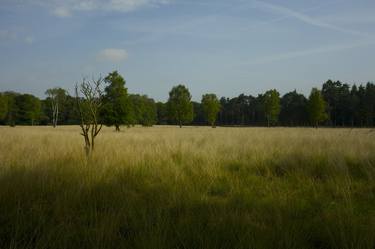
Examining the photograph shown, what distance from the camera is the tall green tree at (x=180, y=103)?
6009 cm

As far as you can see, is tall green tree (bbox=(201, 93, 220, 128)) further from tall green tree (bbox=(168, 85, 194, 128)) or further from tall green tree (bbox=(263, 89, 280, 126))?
tall green tree (bbox=(263, 89, 280, 126))

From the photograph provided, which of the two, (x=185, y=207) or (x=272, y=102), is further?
(x=272, y=102)

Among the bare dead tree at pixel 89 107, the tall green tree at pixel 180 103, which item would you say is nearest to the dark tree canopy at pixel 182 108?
the tall green tree at pixel 180 103

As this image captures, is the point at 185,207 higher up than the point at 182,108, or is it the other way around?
the point at 182,108

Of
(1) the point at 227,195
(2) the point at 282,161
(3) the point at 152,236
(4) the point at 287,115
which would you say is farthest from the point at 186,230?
(4) the point at 287,115

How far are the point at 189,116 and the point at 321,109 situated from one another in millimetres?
24395

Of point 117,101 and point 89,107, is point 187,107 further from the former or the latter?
point 89,107

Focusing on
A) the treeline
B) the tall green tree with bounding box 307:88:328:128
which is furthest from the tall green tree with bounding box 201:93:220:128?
the tall green tree with bounding box 307:88:328:128

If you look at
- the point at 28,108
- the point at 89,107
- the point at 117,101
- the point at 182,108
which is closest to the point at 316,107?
the point at 182,108

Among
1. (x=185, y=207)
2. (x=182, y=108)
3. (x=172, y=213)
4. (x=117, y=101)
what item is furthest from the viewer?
(x=182, y=108)

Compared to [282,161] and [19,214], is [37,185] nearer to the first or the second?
[19,214]

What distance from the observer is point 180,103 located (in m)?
60.4

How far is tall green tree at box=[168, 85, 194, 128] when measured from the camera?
6009cm

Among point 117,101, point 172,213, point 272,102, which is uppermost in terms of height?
point 272,102
